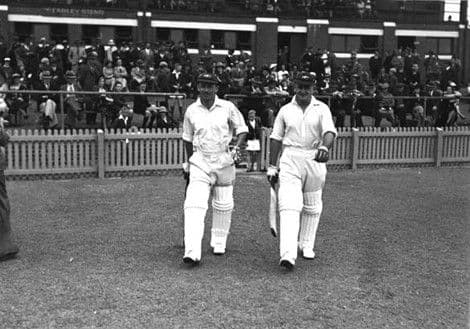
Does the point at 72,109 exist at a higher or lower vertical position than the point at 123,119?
higher

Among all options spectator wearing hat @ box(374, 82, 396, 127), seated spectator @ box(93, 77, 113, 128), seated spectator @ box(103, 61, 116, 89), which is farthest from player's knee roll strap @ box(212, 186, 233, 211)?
spectator wearing hat @ box(374, 82, 396, 127)

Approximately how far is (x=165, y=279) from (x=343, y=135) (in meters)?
9.13

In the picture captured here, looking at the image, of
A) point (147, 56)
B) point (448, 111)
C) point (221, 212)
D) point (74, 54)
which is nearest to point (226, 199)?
point (221, 212)

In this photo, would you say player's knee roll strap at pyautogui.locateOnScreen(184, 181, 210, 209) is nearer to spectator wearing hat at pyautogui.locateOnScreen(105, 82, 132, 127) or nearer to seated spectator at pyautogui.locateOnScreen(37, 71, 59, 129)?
seated spectator at pyautogui.locateOnScreen(37, 71, 59, 129)

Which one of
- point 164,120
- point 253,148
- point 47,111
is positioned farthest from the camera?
point 164,120

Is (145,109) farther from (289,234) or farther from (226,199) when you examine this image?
(289,234)

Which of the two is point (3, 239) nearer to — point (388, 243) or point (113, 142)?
point (388, 243)

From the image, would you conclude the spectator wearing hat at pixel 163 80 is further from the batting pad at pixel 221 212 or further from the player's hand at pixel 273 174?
the player's hand at pixel 273 174

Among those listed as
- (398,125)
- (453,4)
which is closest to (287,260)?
(398,125)

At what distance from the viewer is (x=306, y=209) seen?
283 inches

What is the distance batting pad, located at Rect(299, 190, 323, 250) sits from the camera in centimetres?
715

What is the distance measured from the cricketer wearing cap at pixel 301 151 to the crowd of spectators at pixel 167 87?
532cm

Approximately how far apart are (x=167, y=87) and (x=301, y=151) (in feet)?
38.7

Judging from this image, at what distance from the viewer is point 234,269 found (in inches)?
266
